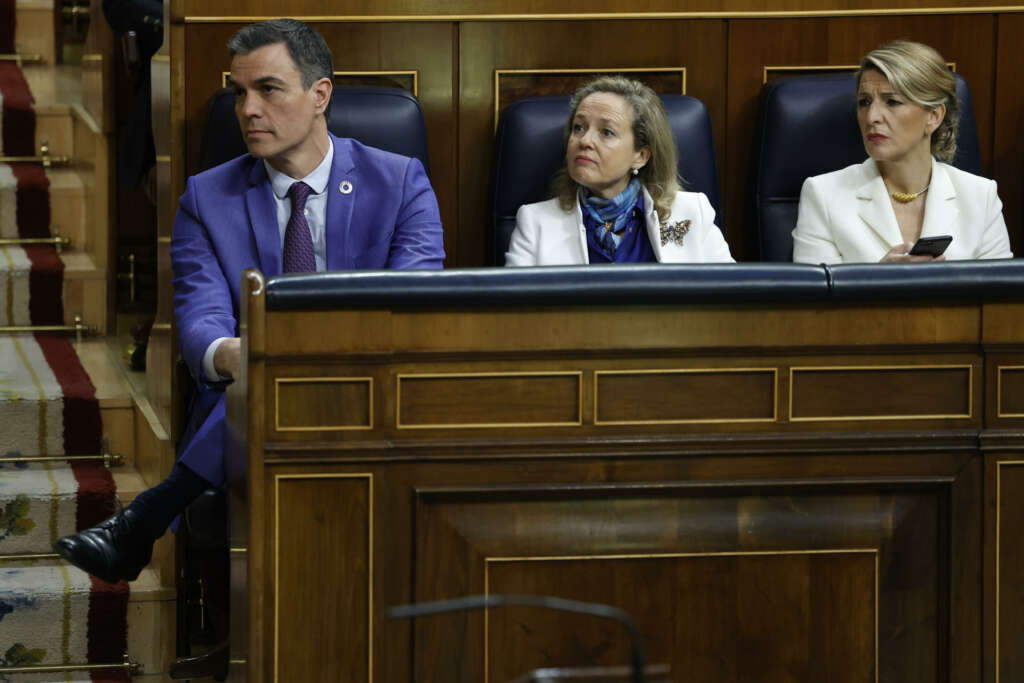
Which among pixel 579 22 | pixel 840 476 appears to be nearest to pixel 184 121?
pixel 579 22

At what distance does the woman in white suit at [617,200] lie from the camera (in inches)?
98.1

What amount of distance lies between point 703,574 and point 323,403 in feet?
1.57

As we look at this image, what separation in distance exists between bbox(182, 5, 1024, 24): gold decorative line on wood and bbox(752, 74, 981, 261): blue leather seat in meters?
0.14

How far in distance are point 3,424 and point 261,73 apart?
0.93m

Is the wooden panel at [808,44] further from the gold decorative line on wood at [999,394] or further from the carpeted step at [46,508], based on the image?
the carpeted step at [46,508]

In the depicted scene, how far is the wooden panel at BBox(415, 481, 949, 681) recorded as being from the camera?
1628mm

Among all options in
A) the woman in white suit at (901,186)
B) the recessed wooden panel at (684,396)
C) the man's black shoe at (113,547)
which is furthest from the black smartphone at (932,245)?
the man's black shoe at (113,547)

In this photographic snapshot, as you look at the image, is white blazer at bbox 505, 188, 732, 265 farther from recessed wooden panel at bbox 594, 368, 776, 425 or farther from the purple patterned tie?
recessed wooden panel at bbox 594, 368, 776, 425

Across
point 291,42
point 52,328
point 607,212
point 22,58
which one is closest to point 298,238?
point 291,42

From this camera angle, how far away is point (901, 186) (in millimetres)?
2633

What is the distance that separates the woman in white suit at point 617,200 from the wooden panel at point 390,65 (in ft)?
0.76

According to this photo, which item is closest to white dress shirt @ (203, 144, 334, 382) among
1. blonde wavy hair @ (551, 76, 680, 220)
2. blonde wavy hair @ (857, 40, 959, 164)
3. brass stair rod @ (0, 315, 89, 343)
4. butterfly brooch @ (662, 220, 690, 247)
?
blonde wavy hair @ (551, 76, 680, 220)

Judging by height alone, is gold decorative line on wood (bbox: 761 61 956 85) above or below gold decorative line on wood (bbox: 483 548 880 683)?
above

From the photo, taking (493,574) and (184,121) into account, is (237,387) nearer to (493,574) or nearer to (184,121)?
(493,574)
